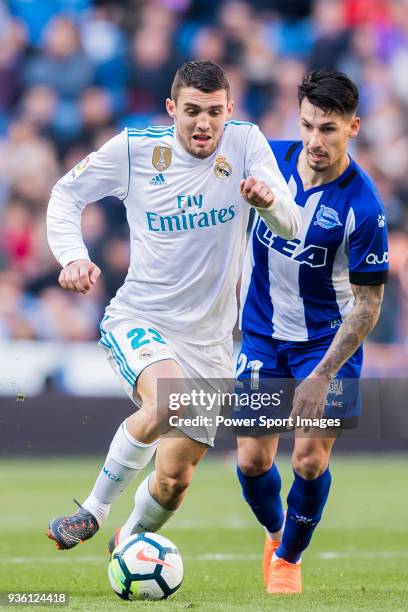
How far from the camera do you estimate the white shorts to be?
19.5 feet

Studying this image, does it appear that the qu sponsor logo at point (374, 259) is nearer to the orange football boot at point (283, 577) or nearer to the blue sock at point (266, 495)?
the blue sock at point (266, 495)

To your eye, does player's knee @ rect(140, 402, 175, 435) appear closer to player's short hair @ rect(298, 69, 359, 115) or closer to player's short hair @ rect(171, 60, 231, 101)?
player's short hair @ rect(171, 60, 231, 101)

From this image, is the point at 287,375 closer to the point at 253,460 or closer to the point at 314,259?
the point at 253,460

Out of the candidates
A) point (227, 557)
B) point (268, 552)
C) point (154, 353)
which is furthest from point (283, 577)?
point (227, 557)

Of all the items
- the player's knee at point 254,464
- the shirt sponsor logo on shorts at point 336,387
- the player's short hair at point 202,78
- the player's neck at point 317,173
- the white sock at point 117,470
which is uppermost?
the player's short hair at point 202,78

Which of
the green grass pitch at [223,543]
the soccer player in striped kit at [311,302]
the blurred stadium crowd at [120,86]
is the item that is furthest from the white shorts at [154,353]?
the blurred stadium crowd at [120,86]

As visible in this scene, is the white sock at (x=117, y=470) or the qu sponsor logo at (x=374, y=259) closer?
the white sock at (x=117, y=470)

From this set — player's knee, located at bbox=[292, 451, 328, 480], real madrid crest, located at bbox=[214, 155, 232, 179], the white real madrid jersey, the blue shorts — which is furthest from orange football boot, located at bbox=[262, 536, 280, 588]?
real madrid crest, located at bbox=[214, 155, 232, 179]

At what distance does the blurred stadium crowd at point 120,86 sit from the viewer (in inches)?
533

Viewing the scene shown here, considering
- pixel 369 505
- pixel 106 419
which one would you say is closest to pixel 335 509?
pixel 369 505

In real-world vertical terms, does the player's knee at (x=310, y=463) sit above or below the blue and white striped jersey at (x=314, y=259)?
below

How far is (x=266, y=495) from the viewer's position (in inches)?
263

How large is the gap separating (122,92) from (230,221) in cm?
949

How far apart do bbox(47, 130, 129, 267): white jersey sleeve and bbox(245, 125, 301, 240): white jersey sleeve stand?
61 centimetres
